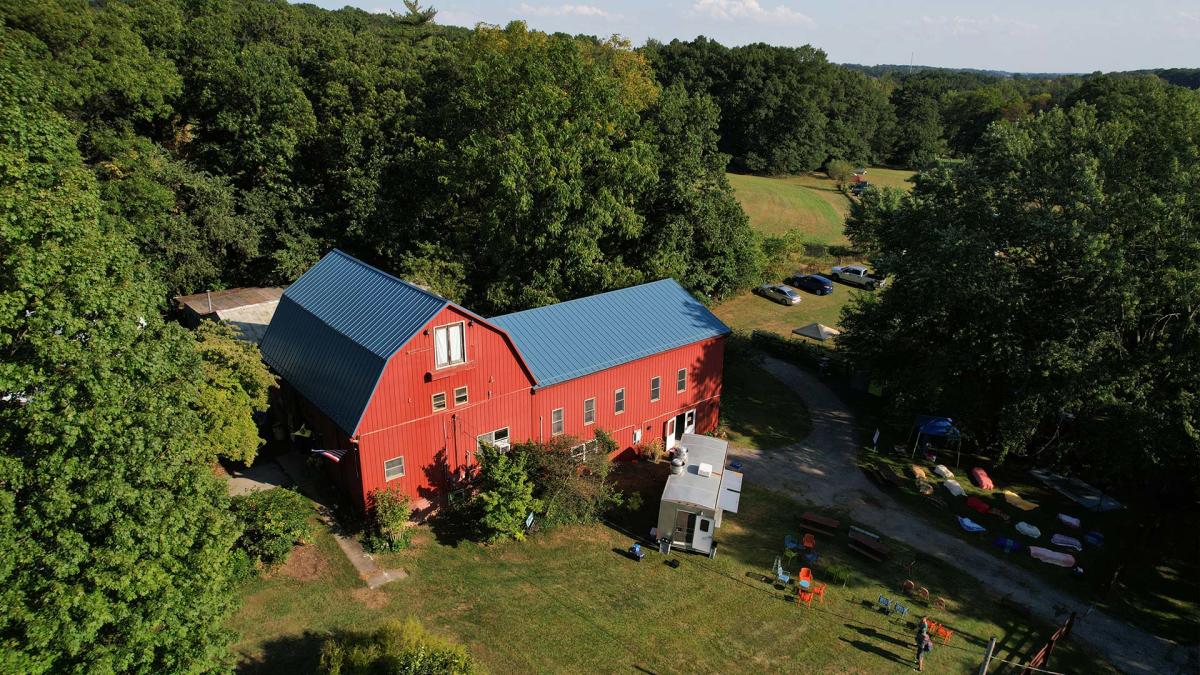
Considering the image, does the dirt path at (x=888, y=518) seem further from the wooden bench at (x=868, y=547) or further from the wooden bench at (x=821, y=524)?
the wooden bench at (x=821, y=524)

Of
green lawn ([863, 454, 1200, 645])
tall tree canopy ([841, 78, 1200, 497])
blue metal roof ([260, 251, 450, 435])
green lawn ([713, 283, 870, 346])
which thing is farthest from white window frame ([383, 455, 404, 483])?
green lawn ([713, 283, 870, 346])

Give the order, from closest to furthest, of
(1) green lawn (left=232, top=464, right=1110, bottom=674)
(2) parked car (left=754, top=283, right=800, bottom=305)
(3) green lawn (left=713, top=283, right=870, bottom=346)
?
1. (1) green lawn (left=232, top=464, right=1110, bottom=674)
2. (3) green lawn (left=713, top=283, right=870, bottom=346)
3. (2) parked car (left=754, top=283, right=800, bottom=305)

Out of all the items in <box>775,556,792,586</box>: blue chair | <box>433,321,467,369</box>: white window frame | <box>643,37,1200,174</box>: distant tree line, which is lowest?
<box>775,556,792,586</box>: blue chair

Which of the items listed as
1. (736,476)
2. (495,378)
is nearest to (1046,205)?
(736,476)

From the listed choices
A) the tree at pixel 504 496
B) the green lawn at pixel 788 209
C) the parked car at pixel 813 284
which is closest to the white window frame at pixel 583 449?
the tree at pixel 504 496

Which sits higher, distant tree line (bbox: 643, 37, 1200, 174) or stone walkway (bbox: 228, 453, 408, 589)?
distant tree line (bbox: 643, 37, 1200, 174)

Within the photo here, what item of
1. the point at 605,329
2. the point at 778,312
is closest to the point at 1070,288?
the point at 605,329

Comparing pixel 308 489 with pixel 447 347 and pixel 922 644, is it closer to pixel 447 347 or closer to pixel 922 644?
pixel 447 347

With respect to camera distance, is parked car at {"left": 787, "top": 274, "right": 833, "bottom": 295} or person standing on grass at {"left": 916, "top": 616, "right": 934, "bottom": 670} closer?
person standing on grass at {"left": 916, "top": 616, "right": 934, "bottom": 670}

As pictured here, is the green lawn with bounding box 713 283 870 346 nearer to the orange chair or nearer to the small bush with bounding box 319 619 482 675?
the orange chair
